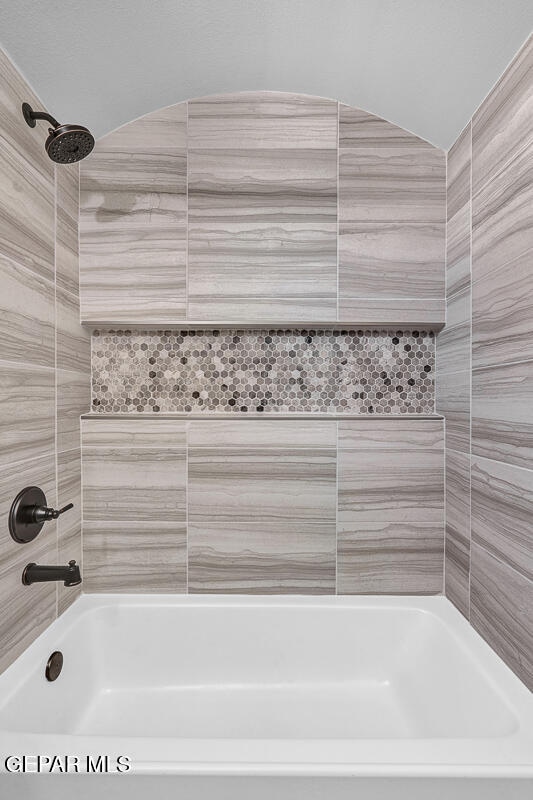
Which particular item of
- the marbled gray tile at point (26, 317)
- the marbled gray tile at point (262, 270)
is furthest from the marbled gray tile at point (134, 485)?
the marbled gray tile at point (262, 270)

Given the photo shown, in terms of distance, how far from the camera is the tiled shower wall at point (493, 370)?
1.23 m

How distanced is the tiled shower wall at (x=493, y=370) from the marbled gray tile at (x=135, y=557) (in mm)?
1013

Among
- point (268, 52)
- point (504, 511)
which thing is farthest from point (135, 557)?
point (268, 52)

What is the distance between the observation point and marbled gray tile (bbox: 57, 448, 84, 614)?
64.1 inches

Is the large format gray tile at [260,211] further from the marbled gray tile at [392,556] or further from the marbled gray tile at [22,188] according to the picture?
the marbled gray tile at [392,556]

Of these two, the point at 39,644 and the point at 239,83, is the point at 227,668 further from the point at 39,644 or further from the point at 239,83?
the point at 239,83

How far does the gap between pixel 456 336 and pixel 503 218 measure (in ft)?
1.40

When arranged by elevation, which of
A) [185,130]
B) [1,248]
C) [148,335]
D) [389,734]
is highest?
[185,130]

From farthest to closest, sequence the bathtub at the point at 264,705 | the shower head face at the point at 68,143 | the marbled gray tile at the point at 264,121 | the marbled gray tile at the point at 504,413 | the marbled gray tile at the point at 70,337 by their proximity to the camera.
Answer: the marbled gray tile at the point at 264,121 < the marbled gray tile at the point at 70,337 < the shower head face at the point at 68,143 < the marbled gray tile at the point at 504,413 < the bathtub at the point at 264,705

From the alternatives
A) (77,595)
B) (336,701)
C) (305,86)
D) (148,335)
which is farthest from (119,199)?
(336,701)

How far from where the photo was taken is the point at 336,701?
1.64 m

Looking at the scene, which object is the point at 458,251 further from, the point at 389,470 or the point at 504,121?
the point at 389,470

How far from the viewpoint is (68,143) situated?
1361mm

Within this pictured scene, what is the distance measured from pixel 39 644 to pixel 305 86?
Answer: 2047 millimetres
